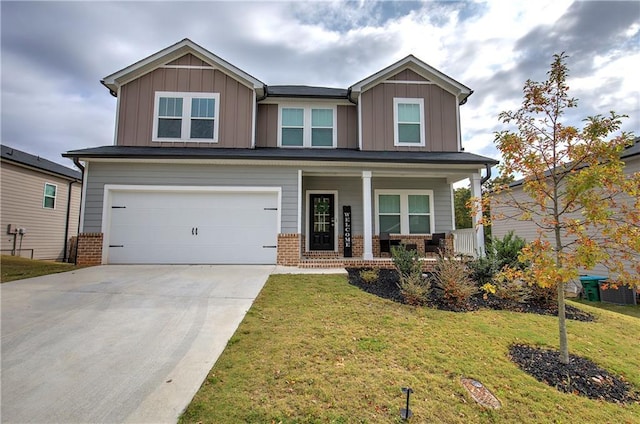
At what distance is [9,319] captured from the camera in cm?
407

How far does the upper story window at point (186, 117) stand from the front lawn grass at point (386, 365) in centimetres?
714

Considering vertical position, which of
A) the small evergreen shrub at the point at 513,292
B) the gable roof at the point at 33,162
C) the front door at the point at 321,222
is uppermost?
the gable roof at the point at 33,162

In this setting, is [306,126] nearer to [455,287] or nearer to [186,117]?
[186,117]

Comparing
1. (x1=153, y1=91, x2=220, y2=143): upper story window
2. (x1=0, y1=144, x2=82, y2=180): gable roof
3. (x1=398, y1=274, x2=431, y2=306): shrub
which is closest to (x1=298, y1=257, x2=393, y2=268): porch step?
(x1=398, y1=274, x2=431, y2=306): shrub

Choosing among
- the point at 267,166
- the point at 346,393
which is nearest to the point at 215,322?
the point at 346,393

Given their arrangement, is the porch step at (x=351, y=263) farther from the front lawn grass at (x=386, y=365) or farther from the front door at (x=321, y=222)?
the front lawn grass at (x=386, y=365)

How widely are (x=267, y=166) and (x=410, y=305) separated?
571 centimetres

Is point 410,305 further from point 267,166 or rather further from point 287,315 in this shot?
point 267,166

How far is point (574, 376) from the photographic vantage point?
3.11 metres

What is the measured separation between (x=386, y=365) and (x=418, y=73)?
10512 millimetres

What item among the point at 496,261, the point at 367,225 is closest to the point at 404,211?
the point at 367,225

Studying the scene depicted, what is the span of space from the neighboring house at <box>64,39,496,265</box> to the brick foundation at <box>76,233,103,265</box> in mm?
37

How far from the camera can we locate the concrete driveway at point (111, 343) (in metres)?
2.37

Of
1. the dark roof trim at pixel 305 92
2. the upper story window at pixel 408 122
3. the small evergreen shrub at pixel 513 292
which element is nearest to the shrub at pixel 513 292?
the small evergreen shrub at pixel 513 292
